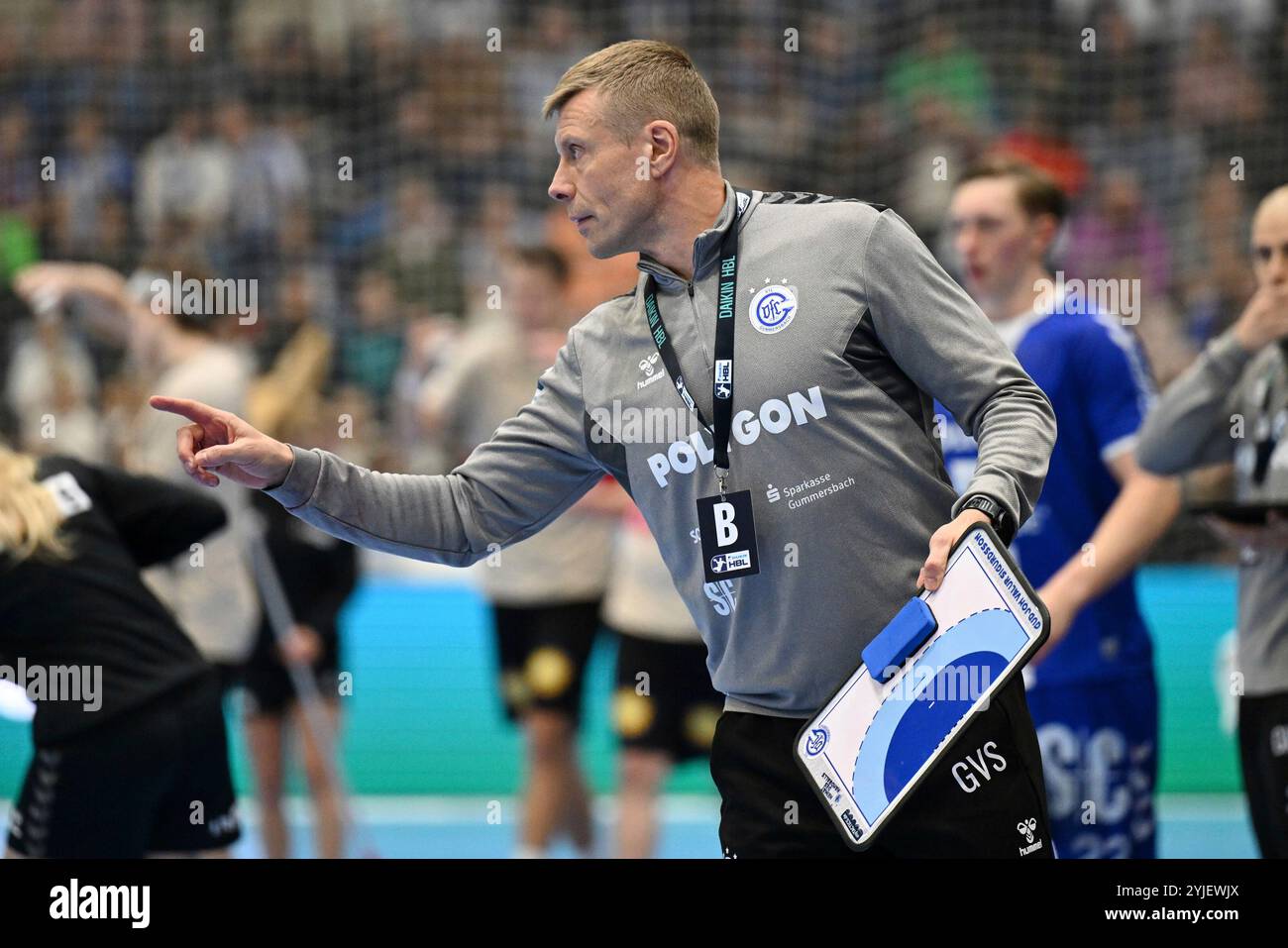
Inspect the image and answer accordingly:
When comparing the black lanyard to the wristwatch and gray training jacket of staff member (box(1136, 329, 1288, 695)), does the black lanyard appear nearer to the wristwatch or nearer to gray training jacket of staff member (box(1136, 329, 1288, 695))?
the wristwatch

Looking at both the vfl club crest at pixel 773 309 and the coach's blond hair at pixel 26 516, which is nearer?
the vfl club crest at pixel 773 309

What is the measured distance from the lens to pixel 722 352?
2865 millimetres

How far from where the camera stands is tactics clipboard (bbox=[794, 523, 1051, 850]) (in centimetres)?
254

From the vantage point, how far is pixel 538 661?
20.7ft

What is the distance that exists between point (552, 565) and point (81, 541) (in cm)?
261

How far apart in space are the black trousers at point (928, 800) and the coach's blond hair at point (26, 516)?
5.89ft

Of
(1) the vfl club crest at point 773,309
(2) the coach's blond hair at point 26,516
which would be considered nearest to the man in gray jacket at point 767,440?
(1) the vfl club crest at point 773,309

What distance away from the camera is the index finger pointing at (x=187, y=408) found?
280 centimetres

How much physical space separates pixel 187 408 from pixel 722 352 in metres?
0.93

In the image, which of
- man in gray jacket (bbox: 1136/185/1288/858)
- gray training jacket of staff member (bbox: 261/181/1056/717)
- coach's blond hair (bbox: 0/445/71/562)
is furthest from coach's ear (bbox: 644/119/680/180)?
man in gray jacket (bbox: 1136/185/1288/858)

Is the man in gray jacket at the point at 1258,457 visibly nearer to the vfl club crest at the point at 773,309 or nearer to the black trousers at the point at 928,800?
the black trousers at the point at 928,800

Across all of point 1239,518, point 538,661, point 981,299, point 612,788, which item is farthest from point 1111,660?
point 612,788

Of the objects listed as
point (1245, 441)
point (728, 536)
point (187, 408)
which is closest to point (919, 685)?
point (728, 536)
